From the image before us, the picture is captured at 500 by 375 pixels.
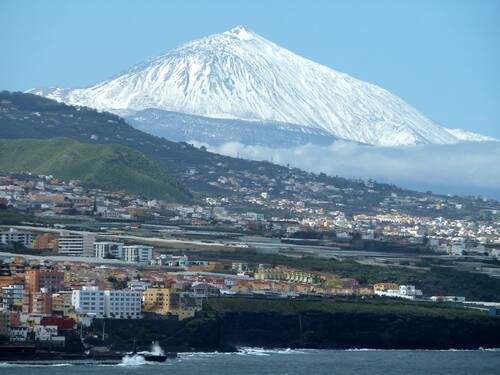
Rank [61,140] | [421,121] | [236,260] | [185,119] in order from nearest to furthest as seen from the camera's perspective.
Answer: [236,260]
[61,140]
[185,119]
[421,121]

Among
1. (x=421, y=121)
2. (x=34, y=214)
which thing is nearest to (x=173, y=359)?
(x=34, y=214)

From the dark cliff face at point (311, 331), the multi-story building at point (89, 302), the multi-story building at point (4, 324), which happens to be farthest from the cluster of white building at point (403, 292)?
the multi-story building at point (4, 324)

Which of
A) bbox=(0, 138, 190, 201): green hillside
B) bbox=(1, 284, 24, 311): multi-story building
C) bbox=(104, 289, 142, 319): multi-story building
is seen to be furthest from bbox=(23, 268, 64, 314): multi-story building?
bbox=(0, 138, 190, 201): green hillside

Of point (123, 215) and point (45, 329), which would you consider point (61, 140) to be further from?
point (45, 329)

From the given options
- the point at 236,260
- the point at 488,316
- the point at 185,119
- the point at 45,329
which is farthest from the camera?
the point at 185,119

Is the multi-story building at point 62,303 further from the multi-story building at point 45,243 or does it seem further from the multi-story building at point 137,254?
the multi-story building at point 45,243

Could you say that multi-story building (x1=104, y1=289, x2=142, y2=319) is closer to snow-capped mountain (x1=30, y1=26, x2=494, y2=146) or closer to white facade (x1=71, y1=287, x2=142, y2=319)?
white facade (x1=71, y1=287, x2=142, y2=319)

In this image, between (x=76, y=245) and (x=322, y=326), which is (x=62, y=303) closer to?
(x=322, y=326)
